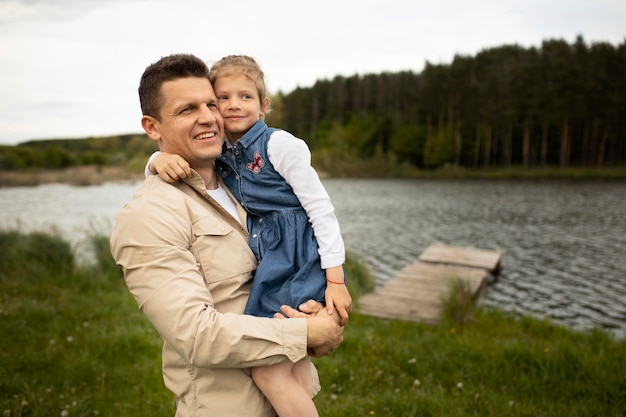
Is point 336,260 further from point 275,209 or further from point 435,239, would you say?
point 435,239

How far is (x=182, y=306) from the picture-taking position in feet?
4.73

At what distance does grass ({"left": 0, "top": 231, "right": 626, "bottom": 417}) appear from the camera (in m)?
3.71

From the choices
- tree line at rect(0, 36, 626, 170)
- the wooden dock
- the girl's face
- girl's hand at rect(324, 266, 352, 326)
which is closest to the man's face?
the girl's face

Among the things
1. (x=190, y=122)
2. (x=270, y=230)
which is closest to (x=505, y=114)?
(x=270, y=230)

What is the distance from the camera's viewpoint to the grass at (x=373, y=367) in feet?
12.2

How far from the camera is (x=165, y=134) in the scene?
6.07ft

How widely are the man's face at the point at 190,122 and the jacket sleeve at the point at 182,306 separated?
344mm

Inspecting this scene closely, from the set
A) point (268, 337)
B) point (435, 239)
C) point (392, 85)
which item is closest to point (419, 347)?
point (268, 337)

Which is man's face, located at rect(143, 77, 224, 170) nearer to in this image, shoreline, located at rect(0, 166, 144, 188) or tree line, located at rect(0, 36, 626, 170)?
tree line, located at rect(0, 36, 626, 170)

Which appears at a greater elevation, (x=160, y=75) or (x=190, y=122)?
(x=160, y=75)

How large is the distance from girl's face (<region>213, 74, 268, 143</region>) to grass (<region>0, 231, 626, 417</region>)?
252cm

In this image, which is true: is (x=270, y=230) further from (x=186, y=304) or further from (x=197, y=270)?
(x=186, y=304)

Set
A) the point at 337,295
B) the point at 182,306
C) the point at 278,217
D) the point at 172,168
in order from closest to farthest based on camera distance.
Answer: the point at 182,306 → the point at 172,168 → the point at 337,295 → the point at 278,217

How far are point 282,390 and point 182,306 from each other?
519 millimetres
